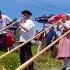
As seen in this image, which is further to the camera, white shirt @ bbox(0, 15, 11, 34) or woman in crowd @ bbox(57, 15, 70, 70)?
white shirt @ bbox(0, 15, 11, 34)

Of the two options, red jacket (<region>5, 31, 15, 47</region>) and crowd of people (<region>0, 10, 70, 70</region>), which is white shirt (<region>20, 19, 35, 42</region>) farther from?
red jacket (<region>5, 31, 15, 47</region>)

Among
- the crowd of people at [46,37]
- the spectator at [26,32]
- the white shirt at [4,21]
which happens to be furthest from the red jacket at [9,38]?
the spectator at [26,32]

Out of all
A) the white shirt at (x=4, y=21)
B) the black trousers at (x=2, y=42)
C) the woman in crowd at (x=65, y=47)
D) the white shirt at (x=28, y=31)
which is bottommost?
the woman in crowd at (x=65, y=47)

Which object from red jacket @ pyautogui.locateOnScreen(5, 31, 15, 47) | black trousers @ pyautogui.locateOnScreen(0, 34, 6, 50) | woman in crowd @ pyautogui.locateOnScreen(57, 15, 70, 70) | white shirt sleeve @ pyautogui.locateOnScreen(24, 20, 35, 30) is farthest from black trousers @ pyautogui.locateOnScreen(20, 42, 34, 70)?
red jacket @ pyautogui.locateOnScreen(5, 31, 15, 47)

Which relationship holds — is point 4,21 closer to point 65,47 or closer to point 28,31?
point 28,31

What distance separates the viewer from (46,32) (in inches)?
418

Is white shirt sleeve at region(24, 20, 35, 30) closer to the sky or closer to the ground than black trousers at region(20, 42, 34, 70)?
closer to the sky

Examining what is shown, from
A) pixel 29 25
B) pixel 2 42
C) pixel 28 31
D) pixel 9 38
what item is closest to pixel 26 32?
pixel 28 31

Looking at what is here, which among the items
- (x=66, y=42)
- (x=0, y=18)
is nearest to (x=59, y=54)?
(x=66, y=42)

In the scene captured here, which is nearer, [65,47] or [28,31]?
[65,47]

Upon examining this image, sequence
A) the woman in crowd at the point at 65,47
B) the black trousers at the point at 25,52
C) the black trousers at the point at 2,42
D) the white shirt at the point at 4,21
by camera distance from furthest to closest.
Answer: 1. the black trousers at the point at 2,42
2. the white shirt at the point at 4,21
3. the black trousers at the point at 25,52
4. the woman in crowd at the point at 65,47

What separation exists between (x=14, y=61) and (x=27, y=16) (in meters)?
1.24

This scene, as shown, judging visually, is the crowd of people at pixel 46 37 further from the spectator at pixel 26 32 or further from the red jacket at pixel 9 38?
the red jacket at pixel 9 38

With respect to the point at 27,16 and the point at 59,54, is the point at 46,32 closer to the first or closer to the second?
the point at 27,16
